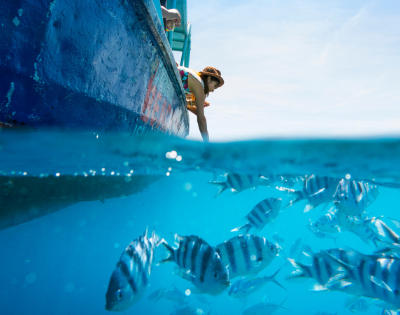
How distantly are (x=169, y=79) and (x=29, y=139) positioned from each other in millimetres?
2296

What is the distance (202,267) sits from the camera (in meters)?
3.06

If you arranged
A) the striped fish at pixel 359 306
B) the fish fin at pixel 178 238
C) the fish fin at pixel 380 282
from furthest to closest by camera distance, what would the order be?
the striped fish at pixel 359 306 < the fish fin at pixel 178 238 < the fish fin at pixel 380 282

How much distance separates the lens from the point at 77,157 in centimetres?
398

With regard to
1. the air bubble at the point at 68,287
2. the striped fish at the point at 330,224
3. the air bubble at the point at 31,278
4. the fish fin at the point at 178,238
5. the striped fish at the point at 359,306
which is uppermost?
the striped fish at the point at 330,224

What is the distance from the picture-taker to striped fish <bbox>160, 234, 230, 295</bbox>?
299 centimetres

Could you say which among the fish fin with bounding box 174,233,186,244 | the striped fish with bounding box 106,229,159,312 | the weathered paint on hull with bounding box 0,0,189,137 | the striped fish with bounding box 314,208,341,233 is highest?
the weathered paint on hull with bounding box 0,0,189,137

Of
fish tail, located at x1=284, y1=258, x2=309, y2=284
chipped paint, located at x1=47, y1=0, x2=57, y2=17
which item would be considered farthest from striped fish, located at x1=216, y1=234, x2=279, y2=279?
chipped paint, located at x1=47, y1=0, x2=57, y2=17

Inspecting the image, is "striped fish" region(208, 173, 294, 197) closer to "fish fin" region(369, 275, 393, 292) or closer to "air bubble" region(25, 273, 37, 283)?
"fish fin" region(369, 275, 393, 292)

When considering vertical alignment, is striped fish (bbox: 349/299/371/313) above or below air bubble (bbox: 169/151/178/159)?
below

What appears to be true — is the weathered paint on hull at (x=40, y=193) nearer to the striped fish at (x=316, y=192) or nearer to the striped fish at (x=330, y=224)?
the striped fish at (x=316, y=192)

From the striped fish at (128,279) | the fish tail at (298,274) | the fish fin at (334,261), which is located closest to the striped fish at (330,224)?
the fish fin at (334,261)

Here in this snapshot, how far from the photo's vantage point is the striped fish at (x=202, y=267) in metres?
2.99

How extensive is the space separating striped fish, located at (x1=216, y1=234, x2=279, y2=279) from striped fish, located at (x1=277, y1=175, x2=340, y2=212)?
1.01m

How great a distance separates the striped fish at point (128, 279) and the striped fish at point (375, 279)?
9.15 feet
